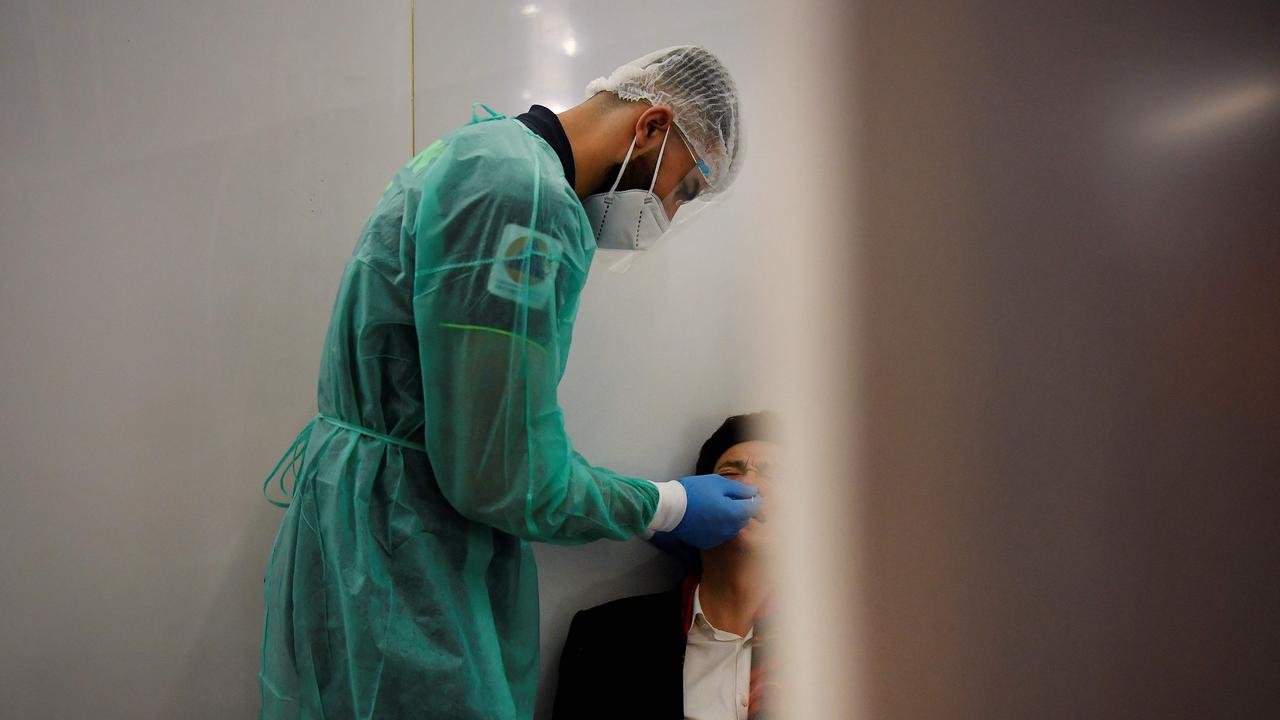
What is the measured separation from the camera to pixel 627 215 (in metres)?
1.04

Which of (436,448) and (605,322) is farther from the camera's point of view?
(605,322)

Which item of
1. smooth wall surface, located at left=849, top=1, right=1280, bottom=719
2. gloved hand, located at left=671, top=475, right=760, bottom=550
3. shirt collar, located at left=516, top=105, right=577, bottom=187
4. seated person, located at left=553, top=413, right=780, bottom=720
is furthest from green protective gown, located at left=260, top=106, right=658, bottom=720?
smooth wall surface, located at left=849, top=1, right=1280, bottom=719

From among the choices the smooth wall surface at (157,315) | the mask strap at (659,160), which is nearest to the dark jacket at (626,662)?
the smooth wall surface at (157,315)

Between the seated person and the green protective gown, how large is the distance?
321 millimetres

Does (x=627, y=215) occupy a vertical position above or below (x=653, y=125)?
below

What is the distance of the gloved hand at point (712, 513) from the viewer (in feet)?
3.47

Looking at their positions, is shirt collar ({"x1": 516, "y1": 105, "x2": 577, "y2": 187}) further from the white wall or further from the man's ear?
the white wall

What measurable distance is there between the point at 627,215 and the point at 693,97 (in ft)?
0.67

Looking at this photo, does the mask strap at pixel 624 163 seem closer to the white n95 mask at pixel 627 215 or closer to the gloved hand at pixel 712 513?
the white n95 mask at pixel 627 215

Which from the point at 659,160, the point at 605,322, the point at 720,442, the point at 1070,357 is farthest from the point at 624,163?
the point at 1070,357

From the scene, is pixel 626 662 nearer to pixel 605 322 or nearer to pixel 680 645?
pixel 680 645

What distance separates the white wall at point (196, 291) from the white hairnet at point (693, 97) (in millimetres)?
83

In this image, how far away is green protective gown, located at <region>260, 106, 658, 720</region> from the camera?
0.76 m

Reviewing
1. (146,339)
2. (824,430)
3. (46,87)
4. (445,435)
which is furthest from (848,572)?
(46,87)
